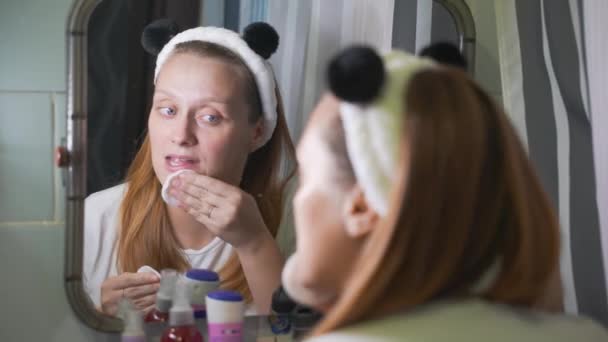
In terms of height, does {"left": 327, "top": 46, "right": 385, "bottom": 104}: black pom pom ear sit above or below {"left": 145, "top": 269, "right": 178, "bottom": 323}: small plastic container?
above

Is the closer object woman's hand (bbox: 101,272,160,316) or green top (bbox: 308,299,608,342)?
green top (bbox: 308,299,608,342)

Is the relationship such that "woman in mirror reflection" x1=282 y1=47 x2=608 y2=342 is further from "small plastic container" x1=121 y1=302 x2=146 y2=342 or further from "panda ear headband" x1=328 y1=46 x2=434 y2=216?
"small plastic container" x1=121 y1=302 x2=146 y2=342

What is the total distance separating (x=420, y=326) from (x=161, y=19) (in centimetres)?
71

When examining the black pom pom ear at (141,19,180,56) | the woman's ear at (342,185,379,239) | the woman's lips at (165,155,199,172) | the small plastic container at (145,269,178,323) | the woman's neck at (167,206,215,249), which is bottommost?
the small plastic container at (145,269,178,323)

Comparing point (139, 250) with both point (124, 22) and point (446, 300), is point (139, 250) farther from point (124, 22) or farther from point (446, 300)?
point (446, 300)

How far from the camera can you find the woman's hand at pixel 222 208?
119 centimetres

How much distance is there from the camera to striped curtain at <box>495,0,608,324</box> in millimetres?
1138

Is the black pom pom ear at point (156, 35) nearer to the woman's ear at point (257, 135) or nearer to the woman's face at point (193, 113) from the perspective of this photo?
the woman's face at point (193, 113)

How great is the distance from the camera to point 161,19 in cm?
120

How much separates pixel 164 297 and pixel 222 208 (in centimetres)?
16

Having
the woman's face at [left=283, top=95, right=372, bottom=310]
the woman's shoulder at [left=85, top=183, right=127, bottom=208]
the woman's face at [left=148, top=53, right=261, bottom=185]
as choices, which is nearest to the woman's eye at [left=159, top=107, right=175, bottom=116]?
the woman's face at [left=148, top=53, right=261, bottom=185]

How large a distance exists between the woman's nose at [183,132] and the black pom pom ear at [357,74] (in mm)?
521

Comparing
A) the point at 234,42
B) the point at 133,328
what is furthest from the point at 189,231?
the point at 234,42

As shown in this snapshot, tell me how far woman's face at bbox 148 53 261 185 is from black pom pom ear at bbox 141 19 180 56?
30mm
